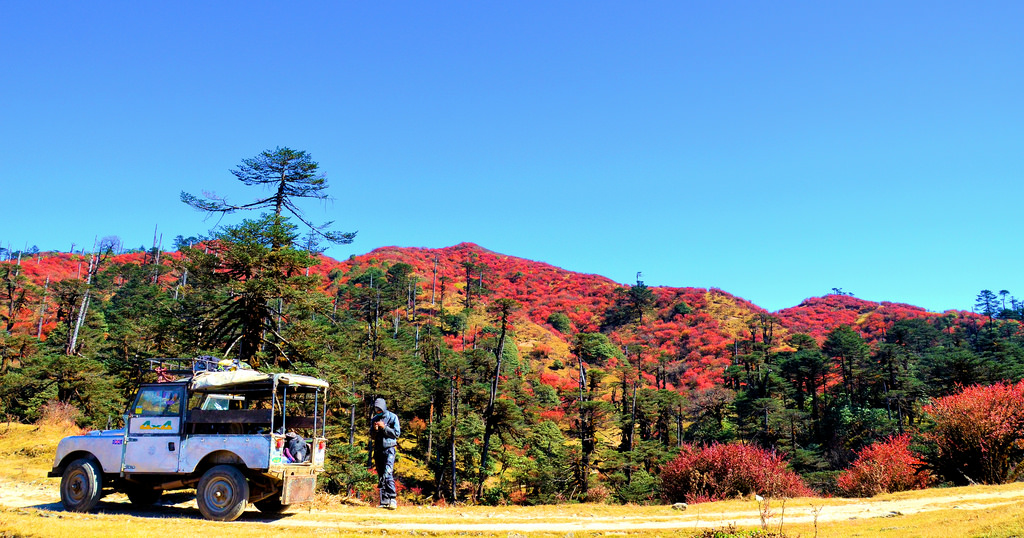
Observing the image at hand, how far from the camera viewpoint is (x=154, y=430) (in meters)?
10.3

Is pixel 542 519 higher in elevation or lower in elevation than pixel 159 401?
lower

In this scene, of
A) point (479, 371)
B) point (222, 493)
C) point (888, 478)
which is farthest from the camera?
point (479, 371)

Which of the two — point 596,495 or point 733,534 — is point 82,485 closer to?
point 733,534

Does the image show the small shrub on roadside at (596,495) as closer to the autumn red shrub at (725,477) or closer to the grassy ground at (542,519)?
the autumn red shrub at (725,477)

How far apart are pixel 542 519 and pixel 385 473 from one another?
325 cm

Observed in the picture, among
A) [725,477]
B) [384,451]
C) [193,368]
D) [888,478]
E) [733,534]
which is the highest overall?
[193,368]

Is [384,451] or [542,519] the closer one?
[542,519]

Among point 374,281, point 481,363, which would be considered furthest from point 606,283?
point 481,363

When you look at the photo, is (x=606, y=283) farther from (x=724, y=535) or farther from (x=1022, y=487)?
(x=724, y=535)

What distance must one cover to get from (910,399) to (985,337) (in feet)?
77.1

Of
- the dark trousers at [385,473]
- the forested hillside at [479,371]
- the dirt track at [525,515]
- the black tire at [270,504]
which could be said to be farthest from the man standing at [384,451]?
the forested hillside at [479,371]

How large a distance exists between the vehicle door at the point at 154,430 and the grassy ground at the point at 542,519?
0.87 metres

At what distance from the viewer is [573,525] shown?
400 inches

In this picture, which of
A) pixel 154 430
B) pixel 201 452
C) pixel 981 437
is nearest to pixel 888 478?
pixel 981 437
